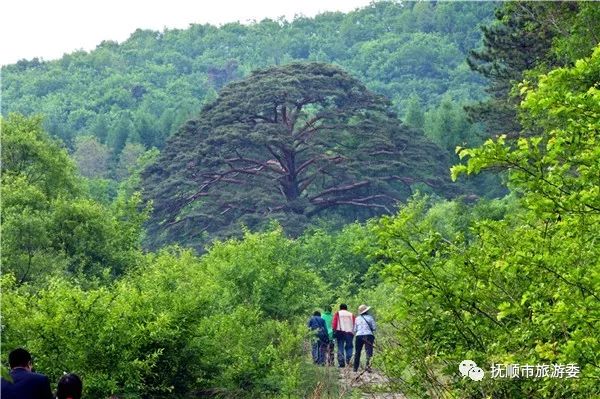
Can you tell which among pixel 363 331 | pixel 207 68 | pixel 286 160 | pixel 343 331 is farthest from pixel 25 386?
pixel 207 68

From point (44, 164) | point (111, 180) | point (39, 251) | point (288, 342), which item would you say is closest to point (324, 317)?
point (288, 342)

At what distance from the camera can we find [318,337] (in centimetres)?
2445

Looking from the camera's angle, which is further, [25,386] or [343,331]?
[343,331]

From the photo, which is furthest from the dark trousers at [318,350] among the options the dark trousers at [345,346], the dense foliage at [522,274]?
the dense foliage at [522,274]

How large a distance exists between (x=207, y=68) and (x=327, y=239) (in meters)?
103

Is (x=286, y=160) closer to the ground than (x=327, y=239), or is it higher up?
higher up

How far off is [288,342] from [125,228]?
44.2 feet

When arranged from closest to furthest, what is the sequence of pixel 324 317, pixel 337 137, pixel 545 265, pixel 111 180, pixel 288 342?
pixel 545 265
pixel 288 342
pixel 324 317
pixel 337 137
pixel 111 180

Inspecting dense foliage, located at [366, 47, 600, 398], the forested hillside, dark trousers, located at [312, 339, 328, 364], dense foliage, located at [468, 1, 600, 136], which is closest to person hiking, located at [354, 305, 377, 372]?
dark trousers, located at [312, 339, 328, 364]

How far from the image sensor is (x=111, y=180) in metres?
93.2

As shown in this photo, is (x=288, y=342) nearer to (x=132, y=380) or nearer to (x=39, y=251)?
(x=132, y=380)

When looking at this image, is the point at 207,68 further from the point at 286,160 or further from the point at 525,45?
the point at 525,45

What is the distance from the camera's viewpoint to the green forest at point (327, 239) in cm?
1152

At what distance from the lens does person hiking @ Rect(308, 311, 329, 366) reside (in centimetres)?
2447
